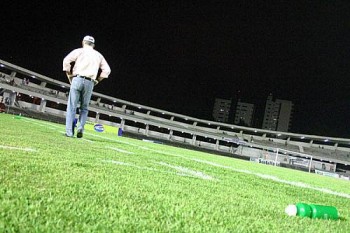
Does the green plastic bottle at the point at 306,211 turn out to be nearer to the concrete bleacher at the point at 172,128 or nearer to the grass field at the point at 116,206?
the grass field at the point at 116,206

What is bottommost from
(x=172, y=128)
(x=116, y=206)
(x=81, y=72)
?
(x=116, y=206)

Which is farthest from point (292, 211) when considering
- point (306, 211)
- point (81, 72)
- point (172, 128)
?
point (172, 128)

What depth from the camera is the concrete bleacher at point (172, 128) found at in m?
59.7

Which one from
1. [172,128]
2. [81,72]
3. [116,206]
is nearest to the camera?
[116,206]

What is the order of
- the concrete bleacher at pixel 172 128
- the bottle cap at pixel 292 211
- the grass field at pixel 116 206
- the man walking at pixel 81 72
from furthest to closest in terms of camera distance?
the concrete bleacher at pixel 172 128 → the man walking at pixel 81 72 → the bottle cap at pixel 292 211 → the grass field at pixel 116 206

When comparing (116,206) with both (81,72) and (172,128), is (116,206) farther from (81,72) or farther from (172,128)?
(172,128)

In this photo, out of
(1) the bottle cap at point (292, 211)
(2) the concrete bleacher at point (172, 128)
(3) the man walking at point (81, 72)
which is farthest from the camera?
(2) the concrete bleacher at point (172, 128)

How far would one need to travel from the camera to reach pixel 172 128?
244 feet

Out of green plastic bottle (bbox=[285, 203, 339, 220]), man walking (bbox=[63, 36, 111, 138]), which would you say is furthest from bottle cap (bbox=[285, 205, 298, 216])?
Result: man walking (bbox=[63, 36, 111, 138])

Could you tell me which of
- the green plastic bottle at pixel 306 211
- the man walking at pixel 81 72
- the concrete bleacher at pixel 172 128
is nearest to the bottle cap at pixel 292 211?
the green plastic bottle at pixel 306 211

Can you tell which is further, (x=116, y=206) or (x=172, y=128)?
(x=172, y=128)

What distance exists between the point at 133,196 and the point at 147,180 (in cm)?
75

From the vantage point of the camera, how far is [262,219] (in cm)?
207

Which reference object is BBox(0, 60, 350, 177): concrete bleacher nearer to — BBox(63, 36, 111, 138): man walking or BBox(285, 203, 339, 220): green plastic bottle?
BBox(63, 36, 111, 138): man walking
